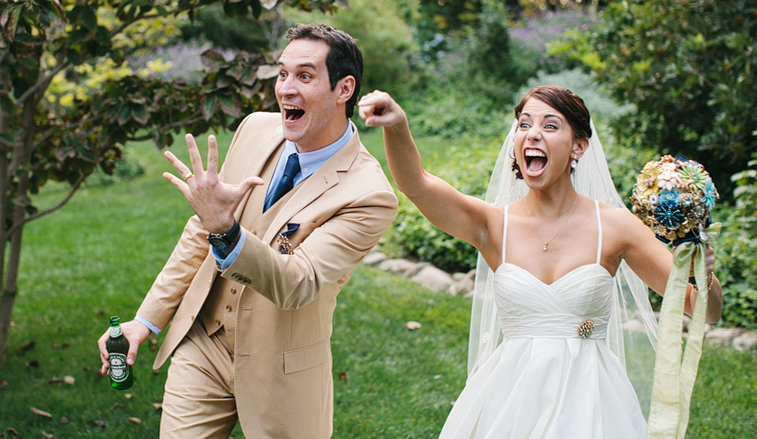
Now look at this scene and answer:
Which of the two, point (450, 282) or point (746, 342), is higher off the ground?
point (450, 282)

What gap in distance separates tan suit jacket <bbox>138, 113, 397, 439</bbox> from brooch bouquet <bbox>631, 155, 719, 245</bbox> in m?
0.95

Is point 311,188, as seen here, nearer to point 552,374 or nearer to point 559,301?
point 559,301

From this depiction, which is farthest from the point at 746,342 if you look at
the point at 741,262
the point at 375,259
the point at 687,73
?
the point at 375,259

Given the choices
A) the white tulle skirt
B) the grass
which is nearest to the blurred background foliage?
the grass

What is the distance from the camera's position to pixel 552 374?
261cm

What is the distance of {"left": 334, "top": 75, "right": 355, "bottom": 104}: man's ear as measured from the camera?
2711mm

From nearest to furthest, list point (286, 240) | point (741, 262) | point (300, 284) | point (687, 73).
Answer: point (300, 284)
point (286, 240)
point (741, 262)
point (687, 73)

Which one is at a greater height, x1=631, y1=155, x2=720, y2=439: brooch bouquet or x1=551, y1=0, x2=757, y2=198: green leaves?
x1=551, y1=0, x2=757, y2=198: green leaves

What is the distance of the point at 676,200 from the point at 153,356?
163 inches

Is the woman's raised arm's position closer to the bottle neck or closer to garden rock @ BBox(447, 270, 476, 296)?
the bottle neck

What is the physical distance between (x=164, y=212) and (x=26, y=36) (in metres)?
6.12

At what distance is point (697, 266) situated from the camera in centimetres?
241

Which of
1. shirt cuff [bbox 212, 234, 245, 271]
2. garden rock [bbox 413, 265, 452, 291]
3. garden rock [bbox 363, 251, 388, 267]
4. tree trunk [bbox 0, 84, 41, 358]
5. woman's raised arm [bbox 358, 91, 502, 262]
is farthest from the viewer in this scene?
garden rock [bbox 363, 251, 388, 267]

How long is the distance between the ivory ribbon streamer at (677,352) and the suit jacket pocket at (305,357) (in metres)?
1.31
